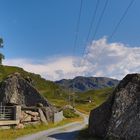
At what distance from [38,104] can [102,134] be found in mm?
21959

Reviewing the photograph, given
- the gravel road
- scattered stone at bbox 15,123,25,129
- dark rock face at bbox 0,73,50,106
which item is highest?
dark rock face at bbox 0,73,50,106

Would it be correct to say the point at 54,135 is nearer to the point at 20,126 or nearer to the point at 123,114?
the point at 123,114

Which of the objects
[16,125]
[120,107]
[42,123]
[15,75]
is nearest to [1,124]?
[16,125]

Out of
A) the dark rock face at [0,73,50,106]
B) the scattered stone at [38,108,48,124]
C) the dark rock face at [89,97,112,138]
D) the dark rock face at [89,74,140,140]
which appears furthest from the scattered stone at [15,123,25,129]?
the dark rock face at [0,73,50,106]

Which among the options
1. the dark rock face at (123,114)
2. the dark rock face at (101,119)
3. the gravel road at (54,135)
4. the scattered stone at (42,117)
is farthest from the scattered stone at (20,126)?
the dark rock face at (123,114)

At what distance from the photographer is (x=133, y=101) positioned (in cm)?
2639

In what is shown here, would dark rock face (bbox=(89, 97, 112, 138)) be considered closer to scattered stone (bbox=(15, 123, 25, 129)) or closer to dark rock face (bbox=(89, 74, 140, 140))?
dark rock face (bbox=(89, 74, 140, 140))

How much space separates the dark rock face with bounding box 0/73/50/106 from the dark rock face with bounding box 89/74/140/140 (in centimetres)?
2171

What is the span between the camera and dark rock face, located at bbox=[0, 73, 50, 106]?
50.8 meters

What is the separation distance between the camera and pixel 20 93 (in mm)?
51375

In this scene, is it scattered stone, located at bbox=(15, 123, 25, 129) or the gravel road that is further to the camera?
scattered stone, located at bbox=(15, 123, 25, 129)

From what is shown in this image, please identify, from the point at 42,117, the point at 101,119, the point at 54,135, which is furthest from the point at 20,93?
the point at 101,119

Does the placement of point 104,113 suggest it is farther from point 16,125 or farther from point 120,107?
point 16,125

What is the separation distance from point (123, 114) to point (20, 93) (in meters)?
27.4
